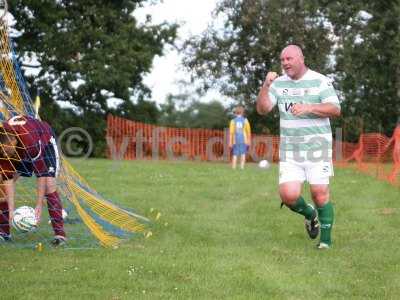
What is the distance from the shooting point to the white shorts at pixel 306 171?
7.48 meters

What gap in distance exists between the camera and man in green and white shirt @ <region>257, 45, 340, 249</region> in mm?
7371

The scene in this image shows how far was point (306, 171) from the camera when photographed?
760cm

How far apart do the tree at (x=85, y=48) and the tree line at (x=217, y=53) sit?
4 cm

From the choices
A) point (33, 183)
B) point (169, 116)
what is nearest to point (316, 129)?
point (33, 183)

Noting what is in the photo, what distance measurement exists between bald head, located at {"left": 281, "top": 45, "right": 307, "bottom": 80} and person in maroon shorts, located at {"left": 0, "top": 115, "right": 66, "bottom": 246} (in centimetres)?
256

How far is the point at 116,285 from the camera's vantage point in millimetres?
5805

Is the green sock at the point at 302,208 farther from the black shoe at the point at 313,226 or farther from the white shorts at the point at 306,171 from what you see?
the white shorts at the point at 306,171

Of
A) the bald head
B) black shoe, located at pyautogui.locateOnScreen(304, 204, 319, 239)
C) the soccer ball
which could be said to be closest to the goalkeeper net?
the soccer ball

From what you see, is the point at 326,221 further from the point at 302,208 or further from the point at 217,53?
the point at 217,53

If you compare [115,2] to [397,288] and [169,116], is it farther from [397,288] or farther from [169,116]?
[169,116]

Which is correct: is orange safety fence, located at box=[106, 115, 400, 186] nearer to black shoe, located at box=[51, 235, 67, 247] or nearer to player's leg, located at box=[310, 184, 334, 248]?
player's leg, located at box=[310, 184, 334, 248]

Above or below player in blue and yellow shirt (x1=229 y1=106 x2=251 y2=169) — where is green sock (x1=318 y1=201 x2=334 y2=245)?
below

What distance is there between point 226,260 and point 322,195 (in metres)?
1.41

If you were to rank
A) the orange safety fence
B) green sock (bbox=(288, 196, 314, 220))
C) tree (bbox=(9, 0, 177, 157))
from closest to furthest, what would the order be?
1. green sock (bbox=(288, 196, 314, 220))
2. the orange safety fence
3. tree (bbox=(9, 0, 177, 157))
